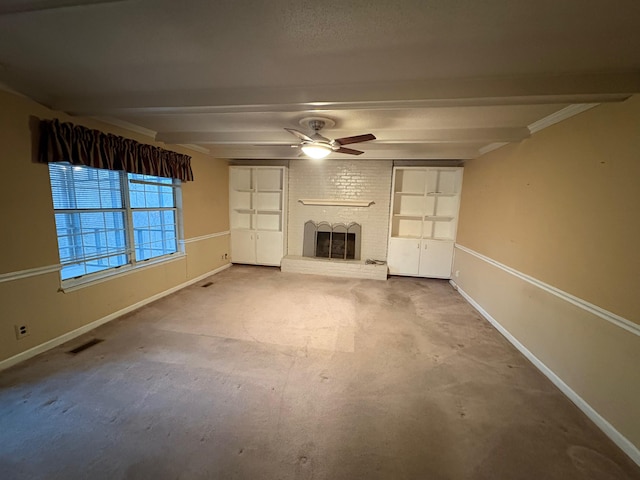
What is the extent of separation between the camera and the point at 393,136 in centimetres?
332

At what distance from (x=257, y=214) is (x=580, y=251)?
16.5 ft

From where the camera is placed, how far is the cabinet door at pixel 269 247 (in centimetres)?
558

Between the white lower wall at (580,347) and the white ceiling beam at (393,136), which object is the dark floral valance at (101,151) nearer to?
the white ceiling beam at (393,136)

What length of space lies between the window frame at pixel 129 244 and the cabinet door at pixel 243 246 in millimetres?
1478

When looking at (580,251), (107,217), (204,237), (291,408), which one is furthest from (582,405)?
(204,237)

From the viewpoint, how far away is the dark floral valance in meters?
2.37

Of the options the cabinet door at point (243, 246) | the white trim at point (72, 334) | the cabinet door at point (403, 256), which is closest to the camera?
the white trim at point (72, 334)

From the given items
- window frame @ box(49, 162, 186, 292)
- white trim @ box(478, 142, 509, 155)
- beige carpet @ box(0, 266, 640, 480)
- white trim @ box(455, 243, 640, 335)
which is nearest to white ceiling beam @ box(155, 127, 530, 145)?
white trim @ box(478, 142, 509, 155)

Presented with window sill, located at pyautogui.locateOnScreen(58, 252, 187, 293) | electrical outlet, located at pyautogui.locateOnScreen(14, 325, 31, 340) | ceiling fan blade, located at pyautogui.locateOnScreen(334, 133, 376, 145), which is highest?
ceiling fan blade, located at pyautogui.locateOnScreen(334, 133, 376, 145)

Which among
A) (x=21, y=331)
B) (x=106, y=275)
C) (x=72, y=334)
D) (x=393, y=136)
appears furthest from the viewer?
(x=393, y=136)

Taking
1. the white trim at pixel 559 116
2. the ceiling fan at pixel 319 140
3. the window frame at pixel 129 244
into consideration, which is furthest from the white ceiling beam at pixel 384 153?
the ceiling fan at pixel 319 140

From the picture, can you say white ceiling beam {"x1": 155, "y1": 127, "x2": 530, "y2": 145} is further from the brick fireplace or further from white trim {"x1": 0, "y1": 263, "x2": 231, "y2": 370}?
white trim {"x1": 0, "y1": 263, "x2": 231, "y2": 370}

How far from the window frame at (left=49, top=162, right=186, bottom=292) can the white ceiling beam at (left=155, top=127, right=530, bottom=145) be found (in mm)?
797

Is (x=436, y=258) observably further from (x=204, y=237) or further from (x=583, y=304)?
(x=204, y=237)
